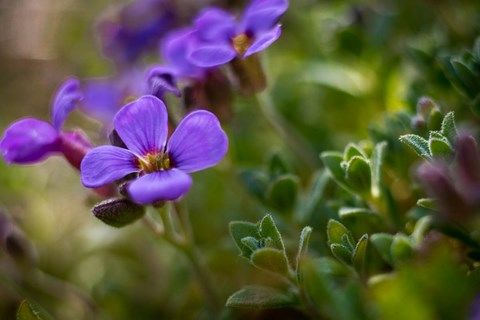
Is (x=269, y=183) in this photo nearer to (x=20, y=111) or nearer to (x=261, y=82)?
(x=261, y=82)

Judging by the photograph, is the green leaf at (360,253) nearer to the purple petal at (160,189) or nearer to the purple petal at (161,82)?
the purple petal at (160,189)

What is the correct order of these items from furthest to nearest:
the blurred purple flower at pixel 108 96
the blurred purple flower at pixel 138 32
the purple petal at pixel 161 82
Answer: the blurred purple flower at pixel 138 32
the blurred purple flower at pixel 108 96
the purple petal at pixel 161 82

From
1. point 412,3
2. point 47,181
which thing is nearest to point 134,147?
point 47,181

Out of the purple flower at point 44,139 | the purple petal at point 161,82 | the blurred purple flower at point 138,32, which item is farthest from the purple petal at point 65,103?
the blurred purple flower at point 138,32

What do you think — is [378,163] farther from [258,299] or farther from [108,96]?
→ [108,96]

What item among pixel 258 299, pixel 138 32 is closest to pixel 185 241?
pixel 258 299

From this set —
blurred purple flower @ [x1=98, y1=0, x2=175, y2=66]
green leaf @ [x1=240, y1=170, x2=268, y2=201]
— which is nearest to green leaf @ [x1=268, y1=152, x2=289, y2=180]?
green leaf @ [x1=240, y1=170, x2=268, y2=201]

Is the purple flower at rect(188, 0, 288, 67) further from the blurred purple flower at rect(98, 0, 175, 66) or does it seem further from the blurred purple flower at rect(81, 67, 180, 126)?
the blurred purple flower at rect(98, 0, 175, 66)
